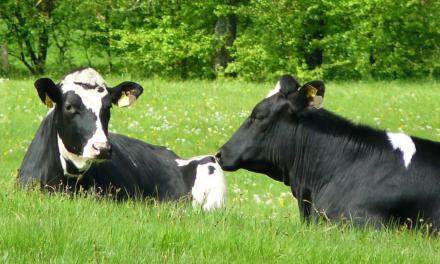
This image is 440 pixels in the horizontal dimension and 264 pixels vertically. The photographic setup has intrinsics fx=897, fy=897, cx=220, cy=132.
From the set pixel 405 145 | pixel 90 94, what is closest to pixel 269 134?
pixel 405 145

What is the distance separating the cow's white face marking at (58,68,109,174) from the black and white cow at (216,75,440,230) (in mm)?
1449

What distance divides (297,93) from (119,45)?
40.0 metres

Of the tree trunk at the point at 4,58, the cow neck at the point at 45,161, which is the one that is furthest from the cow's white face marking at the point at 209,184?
the tree trunk at the point at 4,58

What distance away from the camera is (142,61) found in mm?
50406

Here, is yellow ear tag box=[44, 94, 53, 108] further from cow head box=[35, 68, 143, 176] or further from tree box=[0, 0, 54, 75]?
tree box=[0, 0, 54, 75]

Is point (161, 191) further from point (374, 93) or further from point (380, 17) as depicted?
point (380, 17)

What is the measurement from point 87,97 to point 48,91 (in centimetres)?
43

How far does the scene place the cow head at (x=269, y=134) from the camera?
9773 millimetres

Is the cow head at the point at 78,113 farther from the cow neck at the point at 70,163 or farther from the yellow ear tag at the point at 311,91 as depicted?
the yellow ear tag at the point at 311,91

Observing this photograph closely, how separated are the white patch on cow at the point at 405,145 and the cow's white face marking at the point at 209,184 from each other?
3306 mm

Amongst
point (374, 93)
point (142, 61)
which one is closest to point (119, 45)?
point (142, 61)

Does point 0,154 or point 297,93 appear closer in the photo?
point 297,93

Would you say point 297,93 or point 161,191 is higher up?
point 297,93

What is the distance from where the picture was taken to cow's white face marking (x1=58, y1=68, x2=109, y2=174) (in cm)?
925
